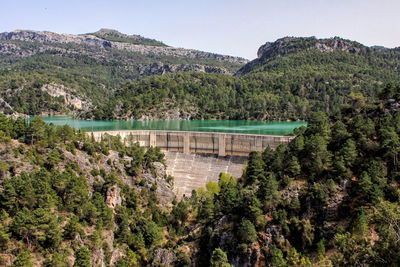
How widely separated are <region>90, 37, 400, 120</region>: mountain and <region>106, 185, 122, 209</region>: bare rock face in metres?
82.8

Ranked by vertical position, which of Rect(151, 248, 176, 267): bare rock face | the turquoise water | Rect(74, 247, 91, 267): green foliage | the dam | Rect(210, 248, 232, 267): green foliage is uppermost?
the turquoise water

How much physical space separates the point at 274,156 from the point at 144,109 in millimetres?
91735

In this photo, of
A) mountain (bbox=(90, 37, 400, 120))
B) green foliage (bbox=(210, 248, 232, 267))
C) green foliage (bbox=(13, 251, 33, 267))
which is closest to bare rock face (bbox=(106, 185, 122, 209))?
green foliage (bbox=(13, 251, 33, 267))

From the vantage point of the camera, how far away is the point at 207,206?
45.1 meters

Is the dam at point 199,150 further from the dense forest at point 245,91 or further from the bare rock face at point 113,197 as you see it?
the dense forest at point 245,91

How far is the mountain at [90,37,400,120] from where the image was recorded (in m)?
130

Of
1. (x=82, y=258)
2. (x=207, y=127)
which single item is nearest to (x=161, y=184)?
(x=82, y=258)

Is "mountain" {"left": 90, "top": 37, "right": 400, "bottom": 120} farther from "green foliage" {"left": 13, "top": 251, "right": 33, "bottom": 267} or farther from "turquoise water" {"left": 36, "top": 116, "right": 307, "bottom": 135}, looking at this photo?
"green foliage" {"left": 13, "top": 251, "right": 33, "bottom": 267}

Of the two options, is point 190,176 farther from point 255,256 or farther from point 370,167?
point 370,167

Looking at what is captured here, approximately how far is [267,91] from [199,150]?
95.7 metres

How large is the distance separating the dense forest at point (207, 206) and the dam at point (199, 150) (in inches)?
342

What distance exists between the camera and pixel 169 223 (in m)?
48.3

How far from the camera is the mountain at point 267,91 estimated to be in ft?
427

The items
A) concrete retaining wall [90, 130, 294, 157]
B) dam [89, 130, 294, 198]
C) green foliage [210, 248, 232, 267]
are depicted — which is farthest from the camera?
concrete retaining wall [90, 130, 294, 157]
